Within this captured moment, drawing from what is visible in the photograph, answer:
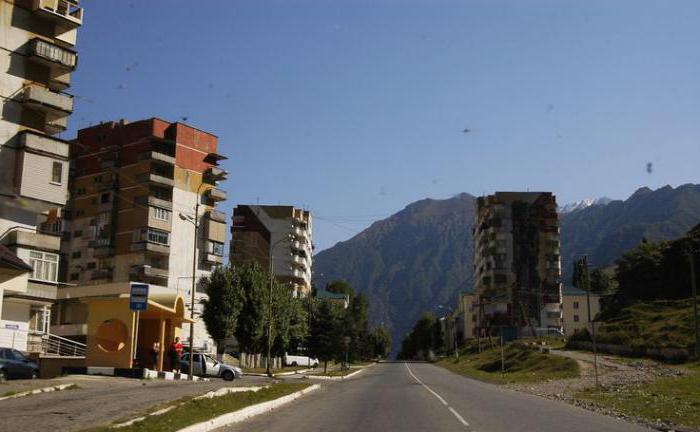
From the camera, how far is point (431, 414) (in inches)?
762

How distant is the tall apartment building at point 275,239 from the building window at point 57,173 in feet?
267

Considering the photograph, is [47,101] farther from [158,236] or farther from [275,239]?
[275,239]

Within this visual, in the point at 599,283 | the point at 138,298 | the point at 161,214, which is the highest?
the point at 599,283

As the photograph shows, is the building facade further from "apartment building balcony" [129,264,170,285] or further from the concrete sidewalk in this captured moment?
the concrete sidewalk

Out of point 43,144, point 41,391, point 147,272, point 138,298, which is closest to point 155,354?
point 138,298

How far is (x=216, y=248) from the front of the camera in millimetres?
89688

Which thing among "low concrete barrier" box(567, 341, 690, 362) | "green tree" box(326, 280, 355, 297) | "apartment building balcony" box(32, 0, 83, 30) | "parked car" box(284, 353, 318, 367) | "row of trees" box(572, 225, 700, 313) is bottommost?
"parked car" box(284, 353, 318, 367)

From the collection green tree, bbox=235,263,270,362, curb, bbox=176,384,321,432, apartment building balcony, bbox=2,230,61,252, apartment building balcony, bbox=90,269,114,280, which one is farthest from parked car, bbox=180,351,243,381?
apartment building balcony, bbox=90,269,114,280

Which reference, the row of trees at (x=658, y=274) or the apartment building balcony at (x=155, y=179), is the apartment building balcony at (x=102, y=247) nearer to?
the apartment building balcony at (x=155, y=179)

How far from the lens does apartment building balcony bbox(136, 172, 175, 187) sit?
82438 millimetres

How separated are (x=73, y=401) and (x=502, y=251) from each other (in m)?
120

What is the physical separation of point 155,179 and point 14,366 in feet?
181

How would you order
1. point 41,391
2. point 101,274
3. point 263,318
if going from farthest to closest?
point 101,274, point 263,318, point 41,391

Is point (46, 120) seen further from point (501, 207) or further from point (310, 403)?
point (501, 207)
